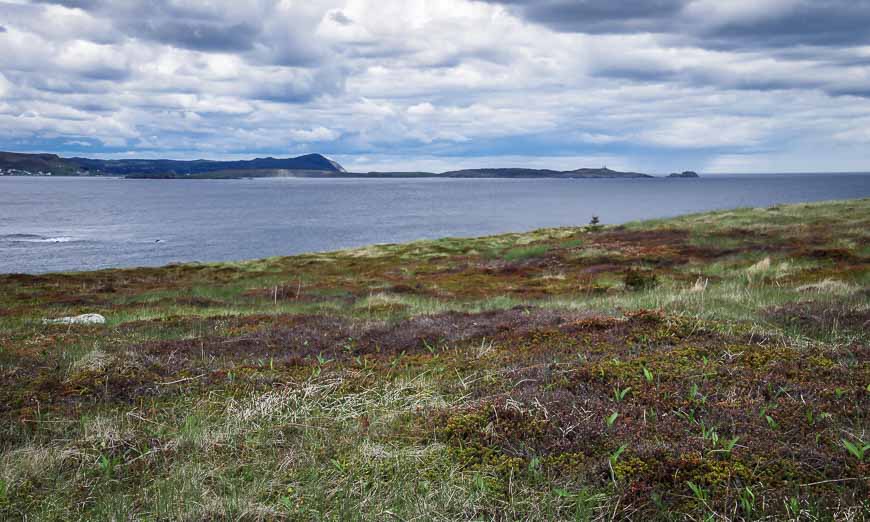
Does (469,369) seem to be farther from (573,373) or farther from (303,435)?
(303,435)

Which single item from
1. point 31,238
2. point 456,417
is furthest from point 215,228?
point 456,417

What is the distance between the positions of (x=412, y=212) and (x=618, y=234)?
123421mm

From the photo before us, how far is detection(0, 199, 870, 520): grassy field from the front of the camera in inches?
190

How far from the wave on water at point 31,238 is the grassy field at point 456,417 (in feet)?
323

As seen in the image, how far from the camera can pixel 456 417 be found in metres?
6.27

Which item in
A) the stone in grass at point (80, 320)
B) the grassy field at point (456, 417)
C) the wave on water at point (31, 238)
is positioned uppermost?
the grassy field at point (456, 417)

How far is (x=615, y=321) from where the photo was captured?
34.0ft

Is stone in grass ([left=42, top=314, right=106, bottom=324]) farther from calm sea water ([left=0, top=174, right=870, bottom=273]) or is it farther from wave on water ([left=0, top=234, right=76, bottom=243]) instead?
wave on water ([left=0, top=234, right=76, bottom=243])

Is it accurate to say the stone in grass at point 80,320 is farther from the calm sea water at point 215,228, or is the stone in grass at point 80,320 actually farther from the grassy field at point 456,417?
the calm sea water at point 215,228

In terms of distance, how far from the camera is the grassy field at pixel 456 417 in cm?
482

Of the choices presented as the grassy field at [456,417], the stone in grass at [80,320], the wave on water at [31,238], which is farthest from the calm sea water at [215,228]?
the grassy field at [456,417]

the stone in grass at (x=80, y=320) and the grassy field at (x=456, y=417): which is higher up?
the grassy field at (x=456, y=417)

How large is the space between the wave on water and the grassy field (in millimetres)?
98551

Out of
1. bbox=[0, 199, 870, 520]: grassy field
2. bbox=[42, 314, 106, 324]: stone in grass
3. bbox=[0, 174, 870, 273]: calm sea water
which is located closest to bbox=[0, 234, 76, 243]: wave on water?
bbox=[0, 174, 870, 273]: calm sea water
